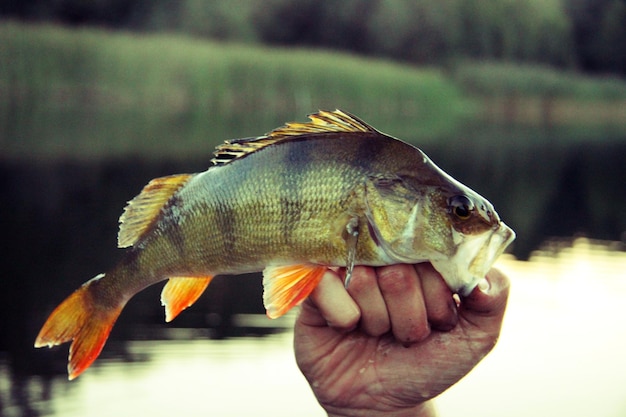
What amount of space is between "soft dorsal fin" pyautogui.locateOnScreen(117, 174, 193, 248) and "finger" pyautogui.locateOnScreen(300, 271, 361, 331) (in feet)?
1.70

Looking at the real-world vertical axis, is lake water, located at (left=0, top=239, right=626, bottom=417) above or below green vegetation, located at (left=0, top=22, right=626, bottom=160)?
above

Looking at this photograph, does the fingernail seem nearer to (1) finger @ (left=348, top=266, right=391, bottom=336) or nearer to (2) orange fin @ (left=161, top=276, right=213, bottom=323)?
(1) finger @ (left=348, top=266, right=391, bottom=336)

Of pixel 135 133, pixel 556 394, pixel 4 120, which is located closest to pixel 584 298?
pixel 556 394

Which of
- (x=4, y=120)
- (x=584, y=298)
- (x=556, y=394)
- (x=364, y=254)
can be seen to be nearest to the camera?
(x=364, y=254)

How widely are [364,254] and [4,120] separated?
103 ft

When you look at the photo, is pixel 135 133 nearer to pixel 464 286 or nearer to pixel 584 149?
pixel 584 149

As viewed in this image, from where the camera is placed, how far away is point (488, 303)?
268 centimetres

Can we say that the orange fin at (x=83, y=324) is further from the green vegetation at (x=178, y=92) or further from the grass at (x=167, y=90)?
the grass at (x=167, y=90)

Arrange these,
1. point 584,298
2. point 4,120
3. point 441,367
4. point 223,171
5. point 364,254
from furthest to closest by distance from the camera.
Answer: point 4,120, point 584,298, point 441,367, point 223,171, point 364,254

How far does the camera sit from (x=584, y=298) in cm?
1104

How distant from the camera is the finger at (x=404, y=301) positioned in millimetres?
2490

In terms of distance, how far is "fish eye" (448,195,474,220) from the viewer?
2404mm

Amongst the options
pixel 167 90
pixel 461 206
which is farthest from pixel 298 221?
pixel 167 90

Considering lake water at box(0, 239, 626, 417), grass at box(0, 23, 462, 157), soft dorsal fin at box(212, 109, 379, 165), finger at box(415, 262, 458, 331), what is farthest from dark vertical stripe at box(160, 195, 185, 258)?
grass at box(0, 23, 462, 157)
